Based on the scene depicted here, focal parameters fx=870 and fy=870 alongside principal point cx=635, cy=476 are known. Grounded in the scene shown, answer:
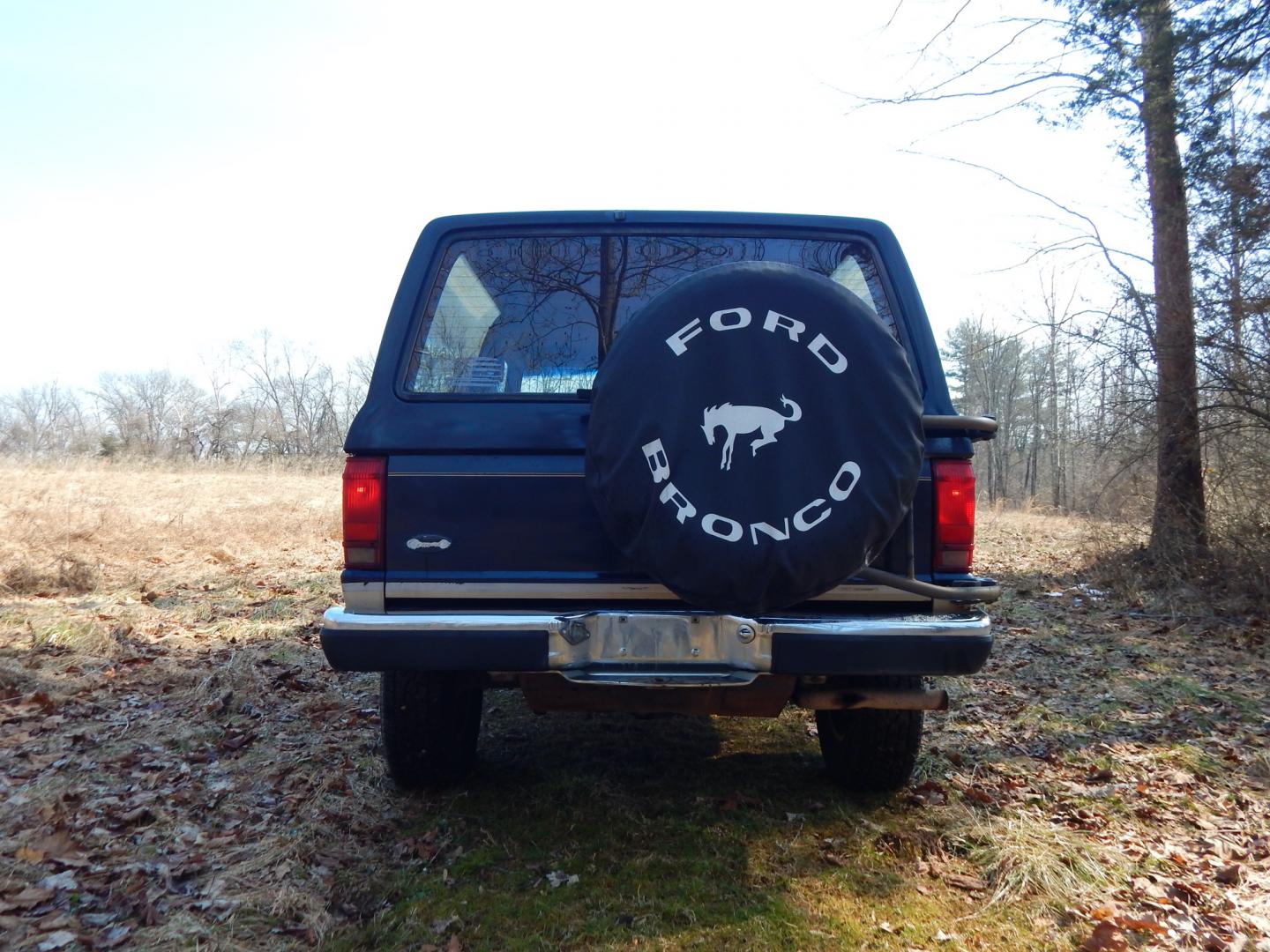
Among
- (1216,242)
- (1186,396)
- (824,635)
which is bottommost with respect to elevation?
(824,635)

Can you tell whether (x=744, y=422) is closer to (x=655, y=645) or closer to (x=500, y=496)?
(x=655, y=645)

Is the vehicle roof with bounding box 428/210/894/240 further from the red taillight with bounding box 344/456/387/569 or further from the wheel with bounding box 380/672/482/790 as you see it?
the wheel with bounding box 380/672/482/790

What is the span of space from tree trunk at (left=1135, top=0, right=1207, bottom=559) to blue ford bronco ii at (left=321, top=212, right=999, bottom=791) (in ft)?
21.5

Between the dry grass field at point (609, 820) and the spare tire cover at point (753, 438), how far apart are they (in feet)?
3.39

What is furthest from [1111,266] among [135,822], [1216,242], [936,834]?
[135,822]

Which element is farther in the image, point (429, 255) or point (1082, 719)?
point (1082, 719)

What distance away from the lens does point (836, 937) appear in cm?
243

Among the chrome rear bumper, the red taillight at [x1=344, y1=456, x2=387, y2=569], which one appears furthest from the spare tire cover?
the red taillight at [x1=344, y1=456, x2=387, y2=569]

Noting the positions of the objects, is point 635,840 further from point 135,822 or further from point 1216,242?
point 1216,242

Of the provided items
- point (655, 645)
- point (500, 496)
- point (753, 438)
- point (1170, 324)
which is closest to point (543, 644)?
point (655, 645)

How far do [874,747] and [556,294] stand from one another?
80.8 inches

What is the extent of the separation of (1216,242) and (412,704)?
830 centimetres

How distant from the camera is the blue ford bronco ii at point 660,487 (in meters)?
2.36

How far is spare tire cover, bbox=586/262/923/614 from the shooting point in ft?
7.61
